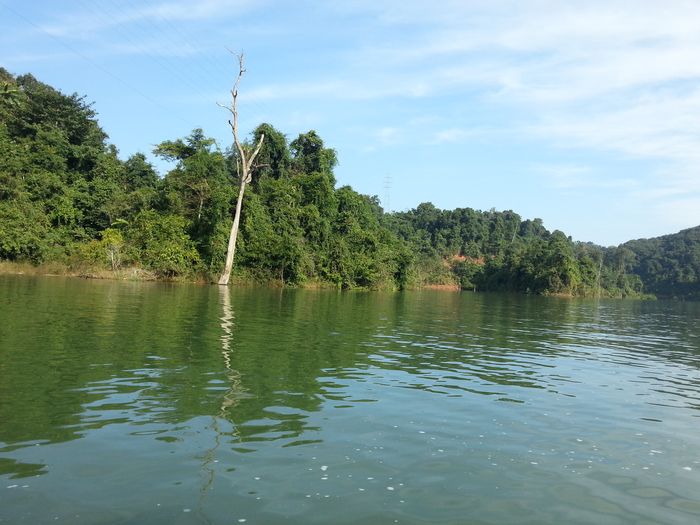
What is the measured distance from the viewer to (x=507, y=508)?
16.4 feet

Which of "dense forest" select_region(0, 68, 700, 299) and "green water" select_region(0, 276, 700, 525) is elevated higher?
"dense forest" select_region(0, 68, 700, 299)

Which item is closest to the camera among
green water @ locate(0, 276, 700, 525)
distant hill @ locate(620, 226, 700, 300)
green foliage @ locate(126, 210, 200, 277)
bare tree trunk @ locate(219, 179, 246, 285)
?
green water @ locate(0, 276, 700, 525)

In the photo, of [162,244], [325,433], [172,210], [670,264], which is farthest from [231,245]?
[670,264]

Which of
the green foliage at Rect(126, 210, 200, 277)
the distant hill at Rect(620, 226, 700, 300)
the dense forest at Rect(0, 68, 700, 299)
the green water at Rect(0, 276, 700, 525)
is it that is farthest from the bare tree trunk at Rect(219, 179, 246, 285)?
the distant hill at Rect(620, 226, 700, 300)

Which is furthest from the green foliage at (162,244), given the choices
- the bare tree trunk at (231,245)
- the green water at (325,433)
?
the green water at (325,433)

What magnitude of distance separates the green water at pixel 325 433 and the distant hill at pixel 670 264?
137 m

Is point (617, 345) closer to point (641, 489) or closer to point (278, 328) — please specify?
point (278, 328)

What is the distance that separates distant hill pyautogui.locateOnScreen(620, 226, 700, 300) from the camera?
13050cm

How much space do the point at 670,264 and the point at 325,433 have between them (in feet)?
531

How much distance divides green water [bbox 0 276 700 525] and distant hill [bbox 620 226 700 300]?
5404 inches

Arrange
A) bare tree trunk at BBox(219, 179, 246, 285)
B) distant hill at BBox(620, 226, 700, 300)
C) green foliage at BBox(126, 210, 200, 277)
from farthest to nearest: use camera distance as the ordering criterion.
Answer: distant hill at BBox(620, 226, 700, 300) < green foliage at BBox(126, 210, 200, 277) < bare tree trunk at BBox(219, 179, 246, 285)

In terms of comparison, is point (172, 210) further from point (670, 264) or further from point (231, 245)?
point (670, 264)

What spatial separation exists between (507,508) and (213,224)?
47204mm

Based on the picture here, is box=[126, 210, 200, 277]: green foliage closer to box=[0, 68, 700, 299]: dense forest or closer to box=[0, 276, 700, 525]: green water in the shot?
box=[0, 68, 700, 299]: dense forest
